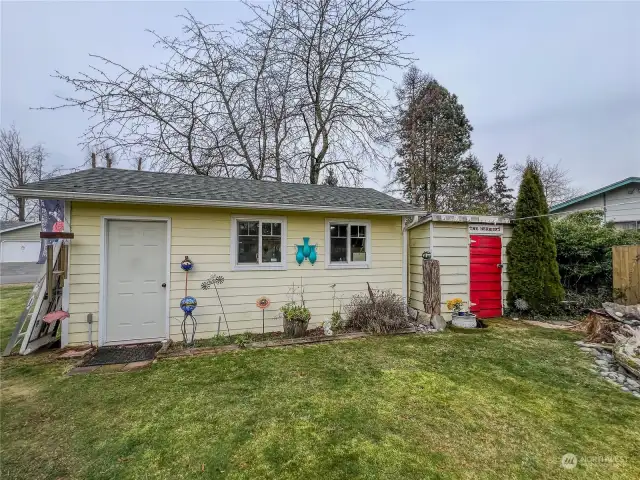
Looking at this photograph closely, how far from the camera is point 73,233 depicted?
14.3ft

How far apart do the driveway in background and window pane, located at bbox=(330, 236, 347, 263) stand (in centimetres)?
1666

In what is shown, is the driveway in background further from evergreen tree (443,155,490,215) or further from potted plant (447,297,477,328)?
evergreen tree (443,155,490,215)

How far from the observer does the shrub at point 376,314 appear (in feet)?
17.8

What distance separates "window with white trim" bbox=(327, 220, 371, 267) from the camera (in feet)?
19.4

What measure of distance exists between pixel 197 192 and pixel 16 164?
24872 mm

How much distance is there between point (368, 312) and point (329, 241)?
165 cm

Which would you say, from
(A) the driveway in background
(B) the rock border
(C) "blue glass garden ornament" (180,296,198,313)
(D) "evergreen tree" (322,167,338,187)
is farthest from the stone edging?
(A) the driveway in background

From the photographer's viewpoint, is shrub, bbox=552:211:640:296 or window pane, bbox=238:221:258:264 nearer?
window pane, bbox=238:221:258:264

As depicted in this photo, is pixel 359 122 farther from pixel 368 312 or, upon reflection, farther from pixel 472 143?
pixel 472 143

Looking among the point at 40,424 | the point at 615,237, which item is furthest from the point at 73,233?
the point at 615,237

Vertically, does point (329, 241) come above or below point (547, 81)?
below

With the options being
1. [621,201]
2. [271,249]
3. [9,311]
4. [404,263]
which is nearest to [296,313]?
[271,249]

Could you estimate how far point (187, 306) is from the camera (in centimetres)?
464

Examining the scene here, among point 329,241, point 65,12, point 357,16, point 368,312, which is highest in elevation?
point 357,16
